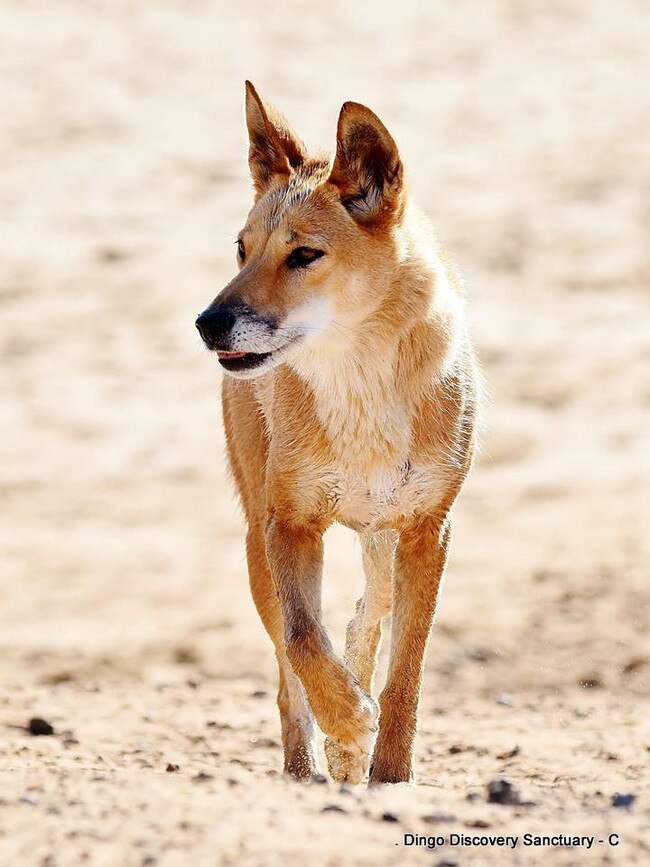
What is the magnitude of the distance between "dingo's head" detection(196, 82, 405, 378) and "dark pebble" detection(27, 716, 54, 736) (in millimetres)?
2027

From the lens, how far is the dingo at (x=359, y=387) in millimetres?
5051

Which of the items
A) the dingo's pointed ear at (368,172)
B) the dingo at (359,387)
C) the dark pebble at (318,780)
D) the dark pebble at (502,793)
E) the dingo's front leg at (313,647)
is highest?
the dingo's pointed ear at (368,172)

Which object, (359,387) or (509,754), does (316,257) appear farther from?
(509,754)

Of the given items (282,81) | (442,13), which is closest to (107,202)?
(282,81)

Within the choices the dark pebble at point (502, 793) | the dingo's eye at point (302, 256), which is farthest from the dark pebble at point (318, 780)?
the dingo's eye at point (302, 256)

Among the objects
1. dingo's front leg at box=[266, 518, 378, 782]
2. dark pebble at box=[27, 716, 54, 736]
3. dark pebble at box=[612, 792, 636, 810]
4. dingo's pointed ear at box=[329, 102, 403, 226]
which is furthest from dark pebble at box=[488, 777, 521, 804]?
dark pebble at box=[27, 716, 54, 736]

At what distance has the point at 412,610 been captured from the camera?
5211 millimetres

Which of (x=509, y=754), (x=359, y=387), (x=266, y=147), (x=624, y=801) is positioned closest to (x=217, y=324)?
(x=359, y=387)

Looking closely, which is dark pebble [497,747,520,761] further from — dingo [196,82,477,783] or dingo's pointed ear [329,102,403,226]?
dingo's pointed ear [329,102,403,226]

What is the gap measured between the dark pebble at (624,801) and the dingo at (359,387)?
0.97m

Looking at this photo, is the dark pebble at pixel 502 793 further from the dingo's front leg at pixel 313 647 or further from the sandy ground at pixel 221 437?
the dingo's front leg at pixel 313 647

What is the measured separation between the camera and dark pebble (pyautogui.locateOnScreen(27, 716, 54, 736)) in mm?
6234

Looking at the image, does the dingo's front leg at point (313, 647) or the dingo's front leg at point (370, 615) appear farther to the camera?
the dingo's front leg at point (370, 615)

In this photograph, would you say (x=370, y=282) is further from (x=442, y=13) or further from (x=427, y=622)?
(x=442, y=13)
